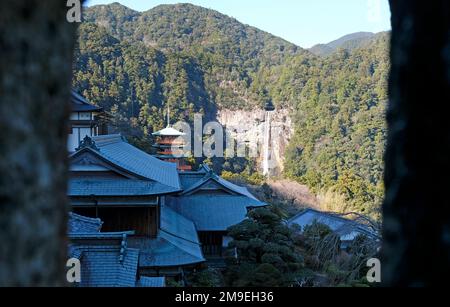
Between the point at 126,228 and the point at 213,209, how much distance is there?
4.00m

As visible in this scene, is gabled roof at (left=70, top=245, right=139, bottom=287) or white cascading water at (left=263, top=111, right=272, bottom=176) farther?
white cascading water at (left=263, top=111, right=272, bottom=176)

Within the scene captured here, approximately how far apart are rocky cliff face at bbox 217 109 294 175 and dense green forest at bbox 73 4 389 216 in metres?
1.07

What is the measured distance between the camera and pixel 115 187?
8.38 meters

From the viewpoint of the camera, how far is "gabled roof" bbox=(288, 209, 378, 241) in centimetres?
1210

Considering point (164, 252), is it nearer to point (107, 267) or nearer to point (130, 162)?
point (107, 267)

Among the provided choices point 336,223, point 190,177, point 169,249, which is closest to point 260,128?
point 190,177

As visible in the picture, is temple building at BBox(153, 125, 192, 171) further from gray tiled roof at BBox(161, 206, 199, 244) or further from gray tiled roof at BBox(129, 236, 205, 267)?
gray tiled roof at BBox(129, 236, 205, 267)

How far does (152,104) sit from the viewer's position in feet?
131
